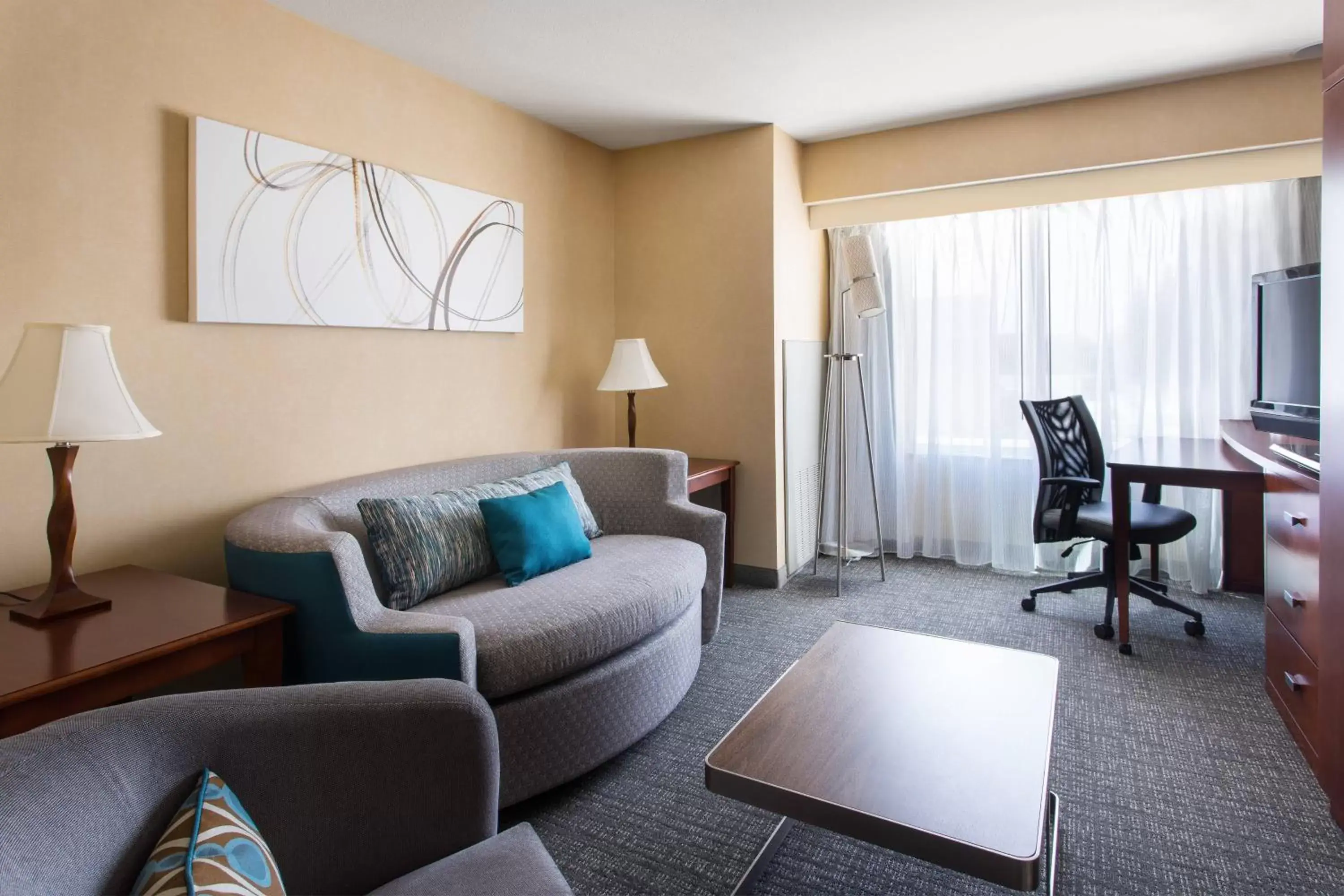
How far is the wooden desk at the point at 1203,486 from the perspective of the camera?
2715 mm

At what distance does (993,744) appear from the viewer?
5.31ft

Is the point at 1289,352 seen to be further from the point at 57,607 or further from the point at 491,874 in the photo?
the point at 57,607

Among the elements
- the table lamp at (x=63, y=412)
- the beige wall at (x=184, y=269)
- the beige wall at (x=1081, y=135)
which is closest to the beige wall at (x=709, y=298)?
the beige wall at (x=1081, y=135)

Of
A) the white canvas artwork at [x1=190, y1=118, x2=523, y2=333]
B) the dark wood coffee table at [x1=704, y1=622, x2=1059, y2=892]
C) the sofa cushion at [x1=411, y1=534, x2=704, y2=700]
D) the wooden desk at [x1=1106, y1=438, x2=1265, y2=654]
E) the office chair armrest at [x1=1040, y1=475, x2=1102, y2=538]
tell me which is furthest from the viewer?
the office chair armrest at [x1=1040, y1=475, x2=1102, y2=538]

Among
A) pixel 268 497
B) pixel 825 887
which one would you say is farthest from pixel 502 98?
pixel 825 887

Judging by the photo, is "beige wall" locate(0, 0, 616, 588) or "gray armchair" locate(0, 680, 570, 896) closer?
"gray armchair" locate(0, 680, 570, 896)

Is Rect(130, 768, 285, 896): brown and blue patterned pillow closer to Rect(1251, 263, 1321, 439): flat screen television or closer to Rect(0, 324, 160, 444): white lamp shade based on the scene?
Rect(0, 324, 160, 444): white lamp shade

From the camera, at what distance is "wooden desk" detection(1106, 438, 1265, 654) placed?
2.71 m

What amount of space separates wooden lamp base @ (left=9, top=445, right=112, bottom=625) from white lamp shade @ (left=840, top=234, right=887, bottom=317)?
3.35 metres

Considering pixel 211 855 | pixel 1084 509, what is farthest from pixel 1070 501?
pixel 211 855

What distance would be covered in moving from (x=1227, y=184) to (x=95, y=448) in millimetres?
4504

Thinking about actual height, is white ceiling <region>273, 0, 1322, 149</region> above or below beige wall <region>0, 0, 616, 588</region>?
above

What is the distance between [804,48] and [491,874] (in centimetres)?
297

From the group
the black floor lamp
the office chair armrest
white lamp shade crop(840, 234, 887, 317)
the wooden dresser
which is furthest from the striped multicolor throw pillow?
the wooden dresser
